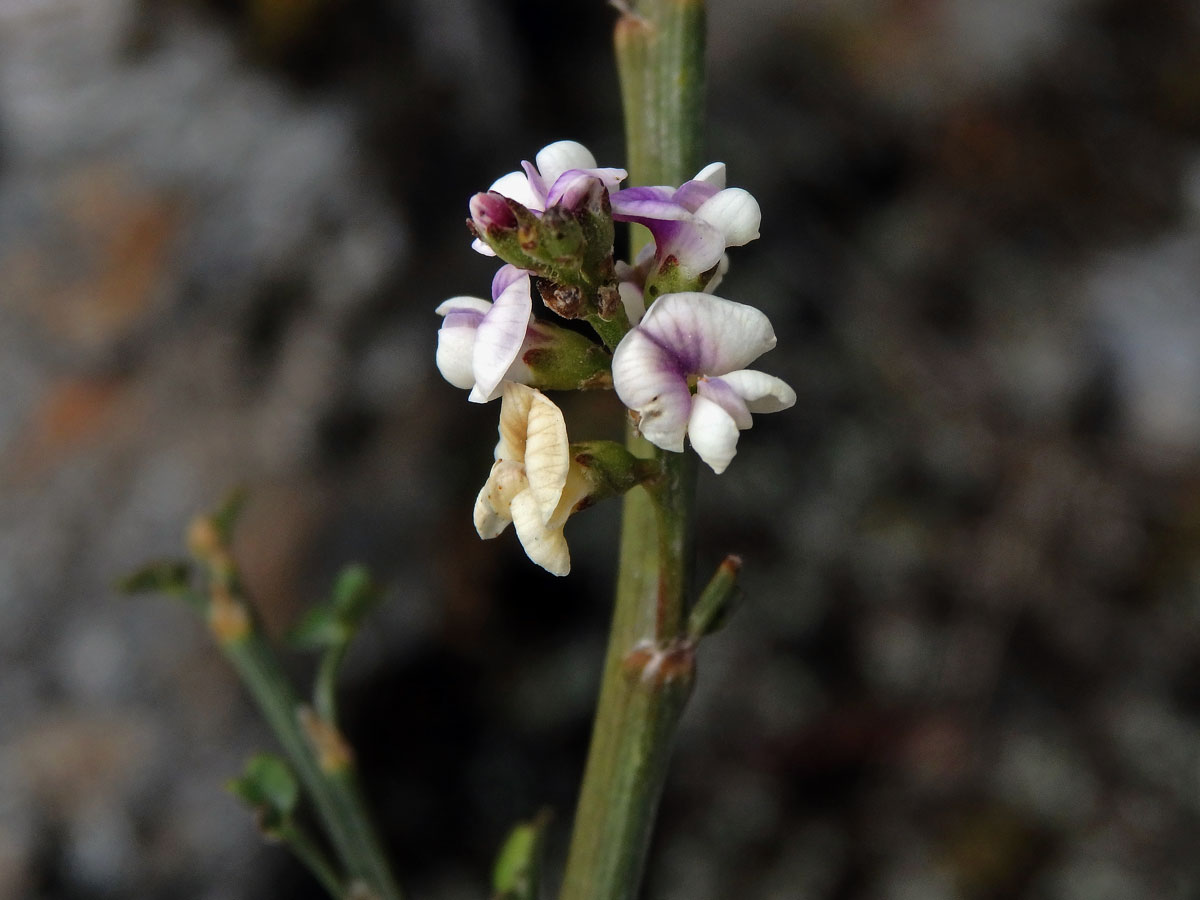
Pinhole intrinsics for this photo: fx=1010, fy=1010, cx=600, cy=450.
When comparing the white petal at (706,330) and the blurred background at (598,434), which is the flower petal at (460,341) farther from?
the blurred background at (598,434)

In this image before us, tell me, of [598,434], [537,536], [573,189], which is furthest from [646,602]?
[598,434]

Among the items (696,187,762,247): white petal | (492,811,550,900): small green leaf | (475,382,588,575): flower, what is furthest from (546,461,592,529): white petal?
(492,811,550,900): small green leaf

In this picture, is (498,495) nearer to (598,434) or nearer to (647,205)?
(647,205)

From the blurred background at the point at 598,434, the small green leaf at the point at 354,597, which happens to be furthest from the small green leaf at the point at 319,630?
the blurred background at the point at 598,434

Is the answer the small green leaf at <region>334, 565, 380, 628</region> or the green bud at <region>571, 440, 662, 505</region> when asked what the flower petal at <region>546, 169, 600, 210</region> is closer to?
the green bud at <region>571, 440, 662, 505</region>

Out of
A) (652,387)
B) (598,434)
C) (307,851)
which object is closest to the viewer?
(652,387)

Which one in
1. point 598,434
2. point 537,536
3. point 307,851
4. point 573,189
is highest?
point 573,189

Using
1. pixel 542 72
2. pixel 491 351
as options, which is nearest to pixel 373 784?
pixel 491 351

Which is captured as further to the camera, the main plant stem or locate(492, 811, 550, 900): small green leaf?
locate(492, 811, 550, 900): small green leaf

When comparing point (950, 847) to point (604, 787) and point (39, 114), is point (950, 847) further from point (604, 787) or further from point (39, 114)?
point (39, 114)
